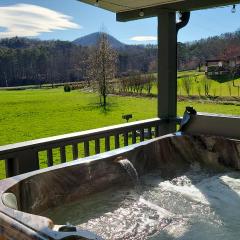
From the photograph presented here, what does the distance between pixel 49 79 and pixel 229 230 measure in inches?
692

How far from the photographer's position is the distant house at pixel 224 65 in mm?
6523

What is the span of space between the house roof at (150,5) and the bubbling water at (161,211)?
1528mm

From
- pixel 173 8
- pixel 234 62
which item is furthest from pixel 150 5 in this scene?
pixel 234 62

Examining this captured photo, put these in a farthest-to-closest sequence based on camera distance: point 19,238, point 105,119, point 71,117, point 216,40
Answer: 1. point 71,117
2. point 105,119
3. point 216,40
4. point 19,238

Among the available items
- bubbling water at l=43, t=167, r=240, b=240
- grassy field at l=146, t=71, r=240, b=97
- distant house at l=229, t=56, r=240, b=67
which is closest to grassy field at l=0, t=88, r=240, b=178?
grassy field at l=146, t=71, r=240, b=97

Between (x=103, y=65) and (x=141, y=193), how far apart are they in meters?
12.6

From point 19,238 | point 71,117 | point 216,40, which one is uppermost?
point 216,40

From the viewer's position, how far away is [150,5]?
3270 millimetres

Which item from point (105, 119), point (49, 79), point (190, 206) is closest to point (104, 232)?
point (190, 206)

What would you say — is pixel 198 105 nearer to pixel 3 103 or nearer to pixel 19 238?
pixel 19 238

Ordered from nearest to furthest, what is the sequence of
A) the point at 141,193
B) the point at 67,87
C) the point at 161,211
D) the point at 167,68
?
the point at 161,211 → the point at 141,193 → the point at 167,68 → the point at 67,87

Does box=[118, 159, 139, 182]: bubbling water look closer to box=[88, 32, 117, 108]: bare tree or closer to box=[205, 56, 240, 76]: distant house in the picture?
box=[205, 56, 240, 76]: distant house

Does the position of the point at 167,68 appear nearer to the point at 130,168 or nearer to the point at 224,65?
the point at 130,168

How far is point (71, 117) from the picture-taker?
42.2ft
